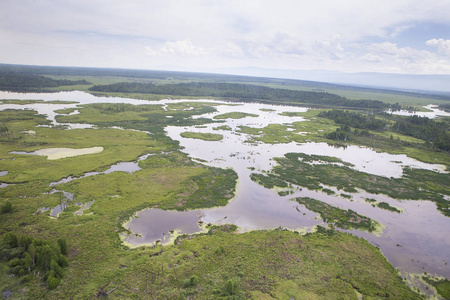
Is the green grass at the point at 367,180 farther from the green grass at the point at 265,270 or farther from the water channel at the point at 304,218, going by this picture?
the green grass at the point at 265,270

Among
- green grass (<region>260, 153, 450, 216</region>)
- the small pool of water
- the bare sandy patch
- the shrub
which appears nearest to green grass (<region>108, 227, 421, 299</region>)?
the small pool of water

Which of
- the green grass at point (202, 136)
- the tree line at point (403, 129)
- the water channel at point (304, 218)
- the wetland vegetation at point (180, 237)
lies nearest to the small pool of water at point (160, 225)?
the water channel at point (304, 218)

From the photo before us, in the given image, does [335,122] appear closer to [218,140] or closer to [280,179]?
[218,140]

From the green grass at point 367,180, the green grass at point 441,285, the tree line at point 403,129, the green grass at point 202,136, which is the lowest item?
the green grass at point 441,285

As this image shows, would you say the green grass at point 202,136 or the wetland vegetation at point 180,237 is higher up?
the green grass at point 202,136

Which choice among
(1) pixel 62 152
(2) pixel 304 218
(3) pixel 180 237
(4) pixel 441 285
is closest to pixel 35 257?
(3) pixel 180 237

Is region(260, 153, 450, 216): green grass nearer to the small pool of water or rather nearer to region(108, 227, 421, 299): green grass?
region(108, 227, 421, 299): green grass

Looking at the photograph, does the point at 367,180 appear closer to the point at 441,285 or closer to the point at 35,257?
the point at 441,285
